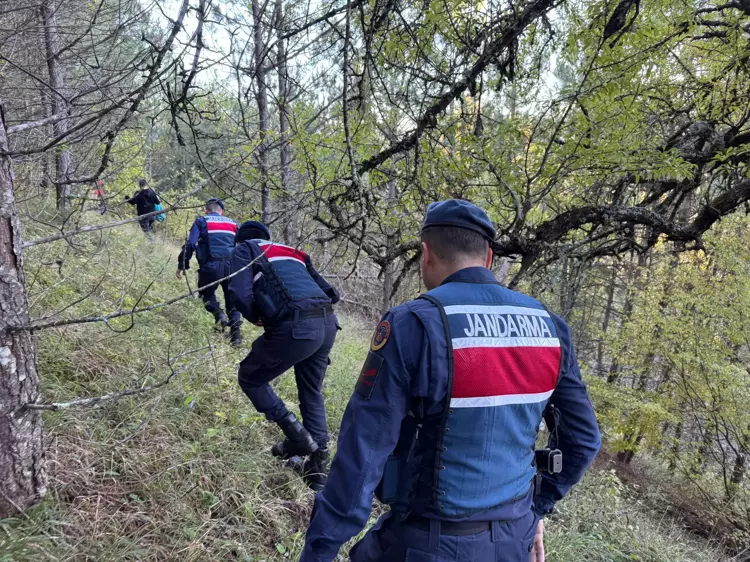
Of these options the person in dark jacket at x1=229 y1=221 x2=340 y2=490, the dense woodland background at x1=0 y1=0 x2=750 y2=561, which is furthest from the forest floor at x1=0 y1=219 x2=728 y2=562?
the person in dark jacket at x1=229 y1=221 x2=340 y2=490

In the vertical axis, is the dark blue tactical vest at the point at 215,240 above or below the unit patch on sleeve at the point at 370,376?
above

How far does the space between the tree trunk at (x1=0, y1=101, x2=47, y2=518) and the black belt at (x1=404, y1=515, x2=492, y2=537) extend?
1.76 metres

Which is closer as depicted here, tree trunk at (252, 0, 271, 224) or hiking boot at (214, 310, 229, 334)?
tree trunk at (252, 0, 271, 224)

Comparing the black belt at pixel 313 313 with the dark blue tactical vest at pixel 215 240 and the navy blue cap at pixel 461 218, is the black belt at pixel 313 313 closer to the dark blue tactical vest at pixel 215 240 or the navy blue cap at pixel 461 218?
the navy blue cap at pixel 461 218

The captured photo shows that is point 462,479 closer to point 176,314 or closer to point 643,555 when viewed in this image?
point 643,555

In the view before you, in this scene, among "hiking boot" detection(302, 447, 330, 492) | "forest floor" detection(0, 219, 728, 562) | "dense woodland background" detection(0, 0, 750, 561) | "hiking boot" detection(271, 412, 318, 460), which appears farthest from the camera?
"hiking boot" detection(302, 447, 330, 492)

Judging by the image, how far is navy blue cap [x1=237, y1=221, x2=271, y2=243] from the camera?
3.55 m

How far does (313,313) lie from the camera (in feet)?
10.3

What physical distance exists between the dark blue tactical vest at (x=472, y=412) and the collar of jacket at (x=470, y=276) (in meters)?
0.04

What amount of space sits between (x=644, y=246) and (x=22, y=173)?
23.3 feet

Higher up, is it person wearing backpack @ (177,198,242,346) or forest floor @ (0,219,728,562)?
person wearing backpack @ (177,198,242,346)

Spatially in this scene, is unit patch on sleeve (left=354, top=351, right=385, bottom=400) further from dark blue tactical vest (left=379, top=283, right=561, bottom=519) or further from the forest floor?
the forest floor

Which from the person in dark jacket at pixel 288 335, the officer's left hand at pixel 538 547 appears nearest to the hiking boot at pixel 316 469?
the person in dark jacket at pixel 288 335

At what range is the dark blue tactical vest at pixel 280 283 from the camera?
3076mm
